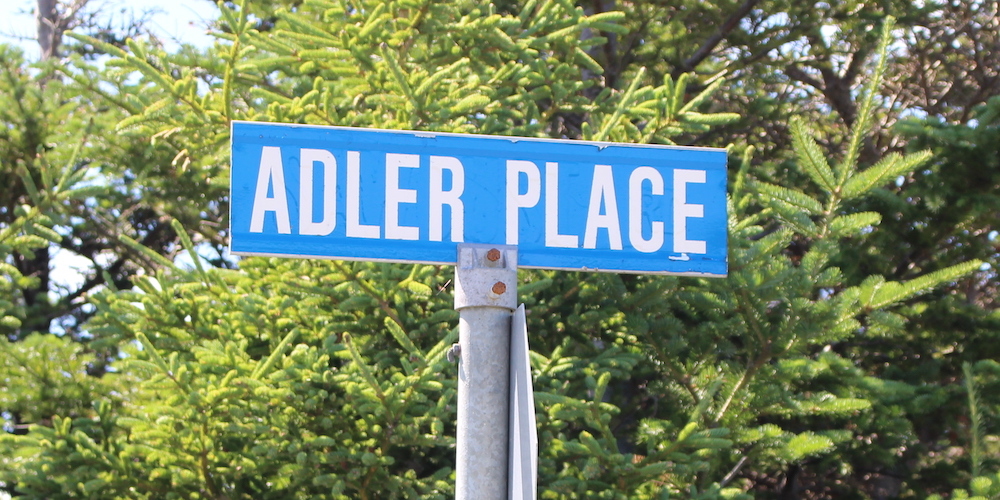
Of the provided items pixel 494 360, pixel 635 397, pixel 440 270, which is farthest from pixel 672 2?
pixel 494 360

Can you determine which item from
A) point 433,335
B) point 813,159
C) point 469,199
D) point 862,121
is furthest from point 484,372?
point 433,335

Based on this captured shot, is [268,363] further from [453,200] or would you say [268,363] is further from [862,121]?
[862,121]

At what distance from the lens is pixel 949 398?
5.80 meters

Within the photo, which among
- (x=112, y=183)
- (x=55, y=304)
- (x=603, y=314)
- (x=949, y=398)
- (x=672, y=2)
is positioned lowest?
(x=949, y=398)

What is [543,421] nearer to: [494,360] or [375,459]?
[375,459]

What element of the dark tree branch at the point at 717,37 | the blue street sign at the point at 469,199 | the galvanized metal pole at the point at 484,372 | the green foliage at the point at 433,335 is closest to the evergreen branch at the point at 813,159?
the green foliage at the point at 433,335

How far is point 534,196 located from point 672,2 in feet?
22.7

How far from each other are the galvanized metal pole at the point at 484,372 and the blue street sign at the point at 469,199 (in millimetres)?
94

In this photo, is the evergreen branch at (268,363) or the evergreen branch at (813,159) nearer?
the evergreen branch at (813,159)

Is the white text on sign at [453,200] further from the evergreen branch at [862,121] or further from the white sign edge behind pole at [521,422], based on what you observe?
the evergreen branch at [862,121]

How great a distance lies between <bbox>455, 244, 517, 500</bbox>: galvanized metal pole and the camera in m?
2.08

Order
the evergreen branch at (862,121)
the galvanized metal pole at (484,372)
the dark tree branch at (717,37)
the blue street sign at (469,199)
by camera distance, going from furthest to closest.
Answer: the dark tree branch at (717,37)
the evergreen branch at (862,121)
the blue street sign at (469,199)
the galvanized metal pole at (484,372)

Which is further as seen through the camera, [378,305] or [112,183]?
[112,183]

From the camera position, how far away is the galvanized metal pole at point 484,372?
208 cm
